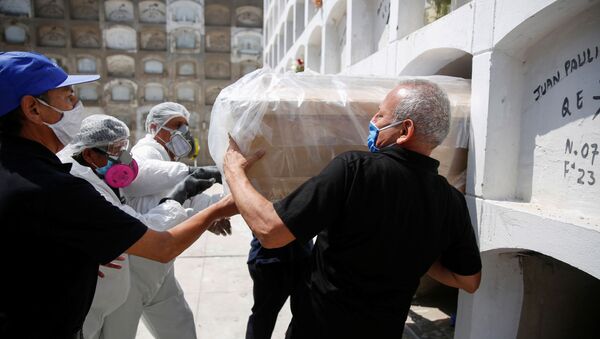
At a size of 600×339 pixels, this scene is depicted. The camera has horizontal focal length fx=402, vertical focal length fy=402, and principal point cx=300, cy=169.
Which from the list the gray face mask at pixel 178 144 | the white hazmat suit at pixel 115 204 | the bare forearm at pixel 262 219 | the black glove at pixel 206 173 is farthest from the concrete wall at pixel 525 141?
the gray face mask at pixel 178 144

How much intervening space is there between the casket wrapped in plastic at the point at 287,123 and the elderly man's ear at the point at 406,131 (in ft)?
1.47

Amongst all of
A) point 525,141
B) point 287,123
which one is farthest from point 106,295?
point 525,141

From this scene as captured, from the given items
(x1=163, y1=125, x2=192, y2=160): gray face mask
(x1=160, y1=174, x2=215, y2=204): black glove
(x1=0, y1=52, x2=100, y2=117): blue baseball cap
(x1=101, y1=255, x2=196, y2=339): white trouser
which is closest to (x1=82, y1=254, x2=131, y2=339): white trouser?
(x1=101, y1=255, x2=196, y2=339): white trouser

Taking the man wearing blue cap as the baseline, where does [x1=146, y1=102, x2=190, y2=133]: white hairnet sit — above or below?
above

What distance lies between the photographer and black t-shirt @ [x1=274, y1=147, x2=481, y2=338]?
1.07 meters

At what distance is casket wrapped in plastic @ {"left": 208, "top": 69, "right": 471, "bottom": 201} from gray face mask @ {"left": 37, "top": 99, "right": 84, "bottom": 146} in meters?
0.49

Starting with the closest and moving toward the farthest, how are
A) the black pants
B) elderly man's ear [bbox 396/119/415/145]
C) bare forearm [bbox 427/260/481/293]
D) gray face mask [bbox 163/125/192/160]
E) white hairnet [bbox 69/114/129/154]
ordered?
1. elderly man's ear [bbox 396/119/415/145]
2. bare forearm [bbox 427/260/481/293]
3. white hairnet [bbox 69/114/129/154]
4. the black pants
5. gray face mask [bbox 163/125/192/160]

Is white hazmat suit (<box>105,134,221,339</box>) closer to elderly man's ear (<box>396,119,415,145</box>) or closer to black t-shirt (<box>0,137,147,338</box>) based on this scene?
black t-shirt (<box>0,137,147,338</box>)

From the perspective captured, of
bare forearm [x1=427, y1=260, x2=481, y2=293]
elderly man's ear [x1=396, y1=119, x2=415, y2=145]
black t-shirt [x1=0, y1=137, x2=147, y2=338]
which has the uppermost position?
elderly man's ear [x1=396, y1=119, x2=415, y2=145]

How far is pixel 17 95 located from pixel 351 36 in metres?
3.26

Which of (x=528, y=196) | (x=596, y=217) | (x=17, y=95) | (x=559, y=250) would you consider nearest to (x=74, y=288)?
(x=17, y=95)

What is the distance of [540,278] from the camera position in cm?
200

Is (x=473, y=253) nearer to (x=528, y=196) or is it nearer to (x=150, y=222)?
(x=528, y=196)

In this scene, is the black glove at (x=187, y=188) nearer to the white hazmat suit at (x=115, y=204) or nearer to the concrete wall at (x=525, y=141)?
the white hazmat suit at (x=115, y=204)
